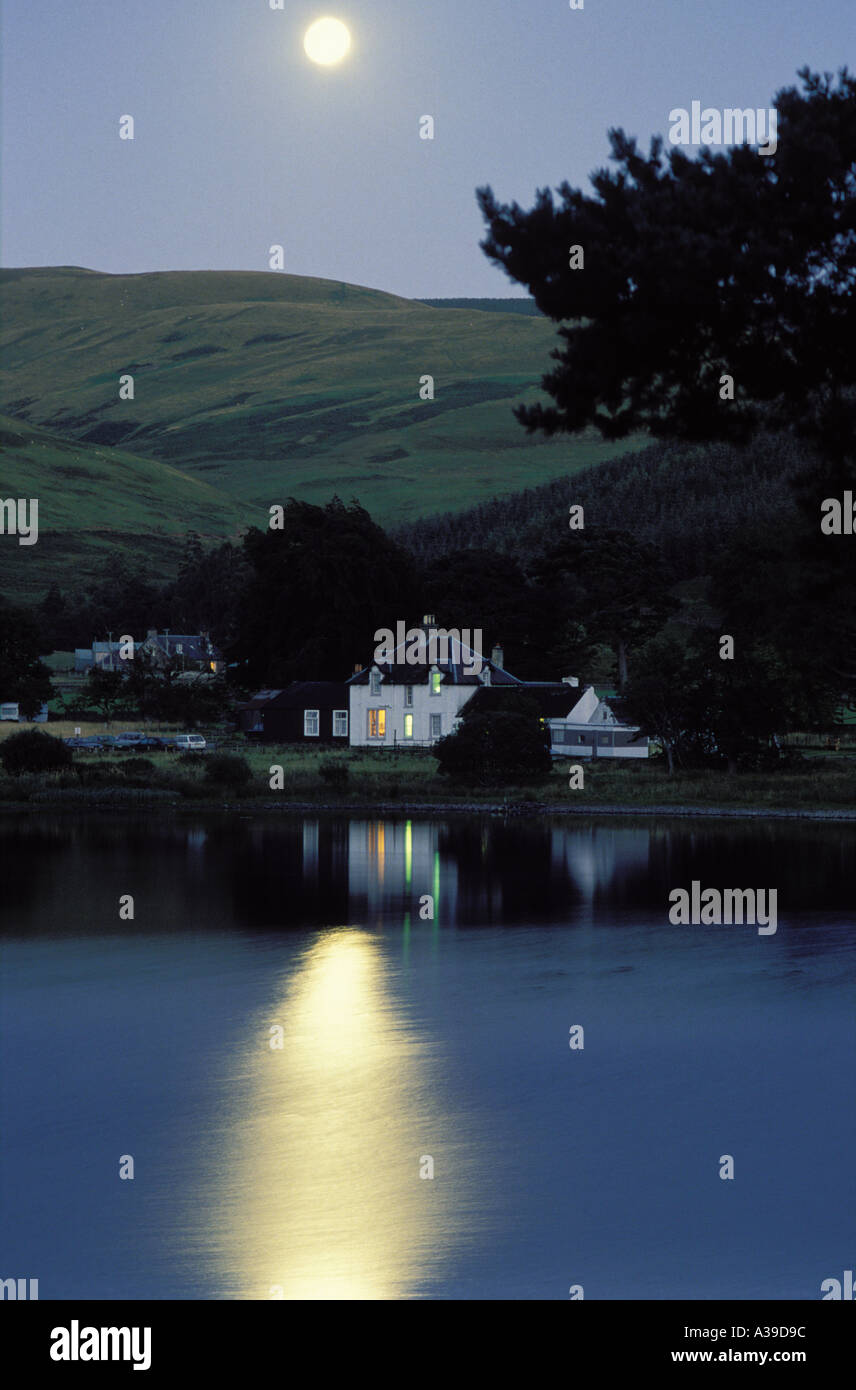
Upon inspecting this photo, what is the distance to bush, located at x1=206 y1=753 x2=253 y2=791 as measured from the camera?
55.8 metres

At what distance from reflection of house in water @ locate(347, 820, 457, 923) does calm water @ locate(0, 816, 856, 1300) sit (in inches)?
6.4

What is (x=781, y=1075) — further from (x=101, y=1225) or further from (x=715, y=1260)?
(x=101, y=1225)

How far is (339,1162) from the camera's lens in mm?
17828

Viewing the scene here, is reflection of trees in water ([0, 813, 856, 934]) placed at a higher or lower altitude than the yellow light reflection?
higher

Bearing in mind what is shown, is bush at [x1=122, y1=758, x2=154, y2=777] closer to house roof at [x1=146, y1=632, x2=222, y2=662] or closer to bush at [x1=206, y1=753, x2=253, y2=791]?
bush at [x1=206, y1=753, x2=253, y2=791]

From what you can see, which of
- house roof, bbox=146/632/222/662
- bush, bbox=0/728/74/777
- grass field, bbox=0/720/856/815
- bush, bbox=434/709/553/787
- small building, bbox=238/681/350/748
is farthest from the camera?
house roof, bbox=146/632/222/662

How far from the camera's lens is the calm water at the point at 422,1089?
15.1 metres

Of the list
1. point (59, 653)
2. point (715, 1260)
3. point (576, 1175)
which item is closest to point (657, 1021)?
point (576, 1175)

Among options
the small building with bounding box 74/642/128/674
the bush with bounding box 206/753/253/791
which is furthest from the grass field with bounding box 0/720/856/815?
the small building with bounding box 74/642/128/674

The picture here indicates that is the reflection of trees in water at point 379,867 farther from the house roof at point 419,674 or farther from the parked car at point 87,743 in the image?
the house roof at point 419,674

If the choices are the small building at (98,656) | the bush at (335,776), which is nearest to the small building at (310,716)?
the bush at (335,776)

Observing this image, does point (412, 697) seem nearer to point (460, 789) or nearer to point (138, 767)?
point (460, 789)

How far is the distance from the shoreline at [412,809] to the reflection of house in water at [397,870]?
213 centimetres
